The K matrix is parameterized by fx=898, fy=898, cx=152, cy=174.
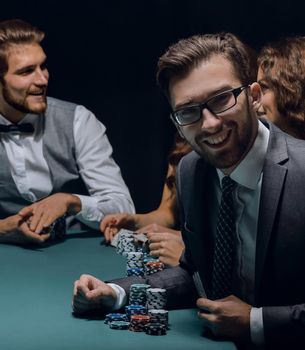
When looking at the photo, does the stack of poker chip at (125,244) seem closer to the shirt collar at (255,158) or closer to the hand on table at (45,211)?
the hand on table at (45,211)

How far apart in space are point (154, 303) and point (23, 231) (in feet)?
3.96

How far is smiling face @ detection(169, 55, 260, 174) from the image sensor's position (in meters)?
2.60

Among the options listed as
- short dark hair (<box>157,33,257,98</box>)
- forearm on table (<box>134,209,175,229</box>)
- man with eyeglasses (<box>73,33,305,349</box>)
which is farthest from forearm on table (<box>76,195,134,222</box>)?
short dark hair (<box>157,33,257,98</box>)

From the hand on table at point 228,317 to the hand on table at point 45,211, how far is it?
1.38m

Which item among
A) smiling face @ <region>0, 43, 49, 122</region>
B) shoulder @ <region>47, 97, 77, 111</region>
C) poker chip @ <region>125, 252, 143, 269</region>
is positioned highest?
smiling face @ <region>0, 43, 49, 122</region>

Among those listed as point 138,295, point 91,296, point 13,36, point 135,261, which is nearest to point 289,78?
point 135,261

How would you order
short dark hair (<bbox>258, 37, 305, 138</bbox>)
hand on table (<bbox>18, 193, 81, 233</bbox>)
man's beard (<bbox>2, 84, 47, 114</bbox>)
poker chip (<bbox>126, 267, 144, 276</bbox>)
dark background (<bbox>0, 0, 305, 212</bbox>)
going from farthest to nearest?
1. dark background (<bbox>0, 0, 305, 212</bbox>)
2. man's beard (<bbox>2, 84, 47, 114</bbox>)
3. hand on table (<bbox>18, 193, 81, 233</bbox>)
4. short dark hair (<bbox>258, 37, 305, 138</bbox>)
5. poker chip (<bbox>126, 267, 144, 276</bbox>)

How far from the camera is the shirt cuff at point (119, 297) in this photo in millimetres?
2693

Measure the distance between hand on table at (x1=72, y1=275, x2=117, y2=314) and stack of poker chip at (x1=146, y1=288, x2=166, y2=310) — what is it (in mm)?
108

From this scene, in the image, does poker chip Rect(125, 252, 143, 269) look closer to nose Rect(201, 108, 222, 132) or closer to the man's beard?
nose Rect(201, 108, 222, 132)

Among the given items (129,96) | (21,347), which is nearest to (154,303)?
(21,347)

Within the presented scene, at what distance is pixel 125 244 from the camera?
11.6 ft

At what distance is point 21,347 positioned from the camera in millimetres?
2355

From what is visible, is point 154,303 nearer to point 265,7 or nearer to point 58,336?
point 58,336
